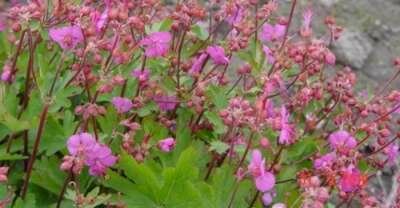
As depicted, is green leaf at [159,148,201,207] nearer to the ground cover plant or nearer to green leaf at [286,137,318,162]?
the ground cover plant

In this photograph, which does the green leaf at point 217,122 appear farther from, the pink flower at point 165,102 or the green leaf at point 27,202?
the green leaf at point 27,202

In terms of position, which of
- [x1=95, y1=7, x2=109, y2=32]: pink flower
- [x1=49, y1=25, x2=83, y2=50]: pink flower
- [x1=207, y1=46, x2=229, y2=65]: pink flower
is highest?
[x1=95, y1=7, x2=109, y2=32]: pink flower

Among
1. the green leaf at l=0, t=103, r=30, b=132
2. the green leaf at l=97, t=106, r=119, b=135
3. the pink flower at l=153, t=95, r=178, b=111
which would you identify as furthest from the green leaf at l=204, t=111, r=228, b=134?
the green leaf at l=0, t=103, r=30, b=132

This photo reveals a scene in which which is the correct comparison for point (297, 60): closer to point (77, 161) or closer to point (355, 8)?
point (77, 161)

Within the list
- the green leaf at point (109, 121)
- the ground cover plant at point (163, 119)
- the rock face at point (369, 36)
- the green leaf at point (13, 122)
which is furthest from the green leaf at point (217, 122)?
the rock face at point (369, 36)

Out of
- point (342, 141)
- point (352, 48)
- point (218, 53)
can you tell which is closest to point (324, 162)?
point (342, 141)

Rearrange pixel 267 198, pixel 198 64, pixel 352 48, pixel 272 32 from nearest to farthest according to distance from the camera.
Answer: pixel 267 198
pixel 198 64
pixel 272 32
pixel 352 48

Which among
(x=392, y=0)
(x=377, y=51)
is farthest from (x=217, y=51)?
(x=392, y=0)

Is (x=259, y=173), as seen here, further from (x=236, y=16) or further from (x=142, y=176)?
(x=236, y=16)
